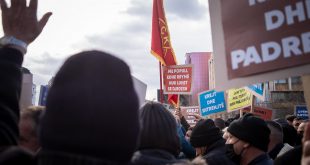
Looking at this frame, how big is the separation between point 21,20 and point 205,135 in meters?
2.78

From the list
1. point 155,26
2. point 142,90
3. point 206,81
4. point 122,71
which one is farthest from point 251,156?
point 206,81

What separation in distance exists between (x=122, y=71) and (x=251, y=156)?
2788 millimetres

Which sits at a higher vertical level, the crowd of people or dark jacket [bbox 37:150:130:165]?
the crowd of people

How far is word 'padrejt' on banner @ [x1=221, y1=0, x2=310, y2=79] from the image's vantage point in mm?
2055

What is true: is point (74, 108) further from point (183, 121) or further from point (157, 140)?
point (183, 121)

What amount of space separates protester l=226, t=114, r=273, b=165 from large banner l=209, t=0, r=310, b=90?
1851mm

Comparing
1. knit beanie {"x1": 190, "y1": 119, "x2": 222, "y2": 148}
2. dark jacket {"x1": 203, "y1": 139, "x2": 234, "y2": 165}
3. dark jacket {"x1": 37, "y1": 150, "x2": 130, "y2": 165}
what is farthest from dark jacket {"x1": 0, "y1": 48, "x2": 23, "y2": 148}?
knit beanie {"x1": 190, "y1": 119, "x2": 222, "y2": 148}

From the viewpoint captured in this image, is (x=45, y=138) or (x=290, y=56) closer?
(x=45, y=138)

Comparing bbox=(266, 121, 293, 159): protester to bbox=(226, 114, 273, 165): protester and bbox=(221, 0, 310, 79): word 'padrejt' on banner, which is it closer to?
bbox=(226, 114, 273, 165): protester

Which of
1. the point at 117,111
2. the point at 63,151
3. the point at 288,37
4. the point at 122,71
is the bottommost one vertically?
the point at 63,151

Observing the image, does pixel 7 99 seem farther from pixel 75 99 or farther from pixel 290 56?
pixel 290 56

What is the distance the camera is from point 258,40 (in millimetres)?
2141

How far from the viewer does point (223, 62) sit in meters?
2.28

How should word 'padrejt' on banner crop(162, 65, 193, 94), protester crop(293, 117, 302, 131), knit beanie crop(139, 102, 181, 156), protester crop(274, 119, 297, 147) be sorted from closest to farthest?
1. knit beanie crop(139, 102, 181, 156)
2. protester crop(274, 119, 297, 147)
3. protester crop(293, 117, 302, 131)
4. word 'padrejt' on banner crop(162, 65, 193, 94)
